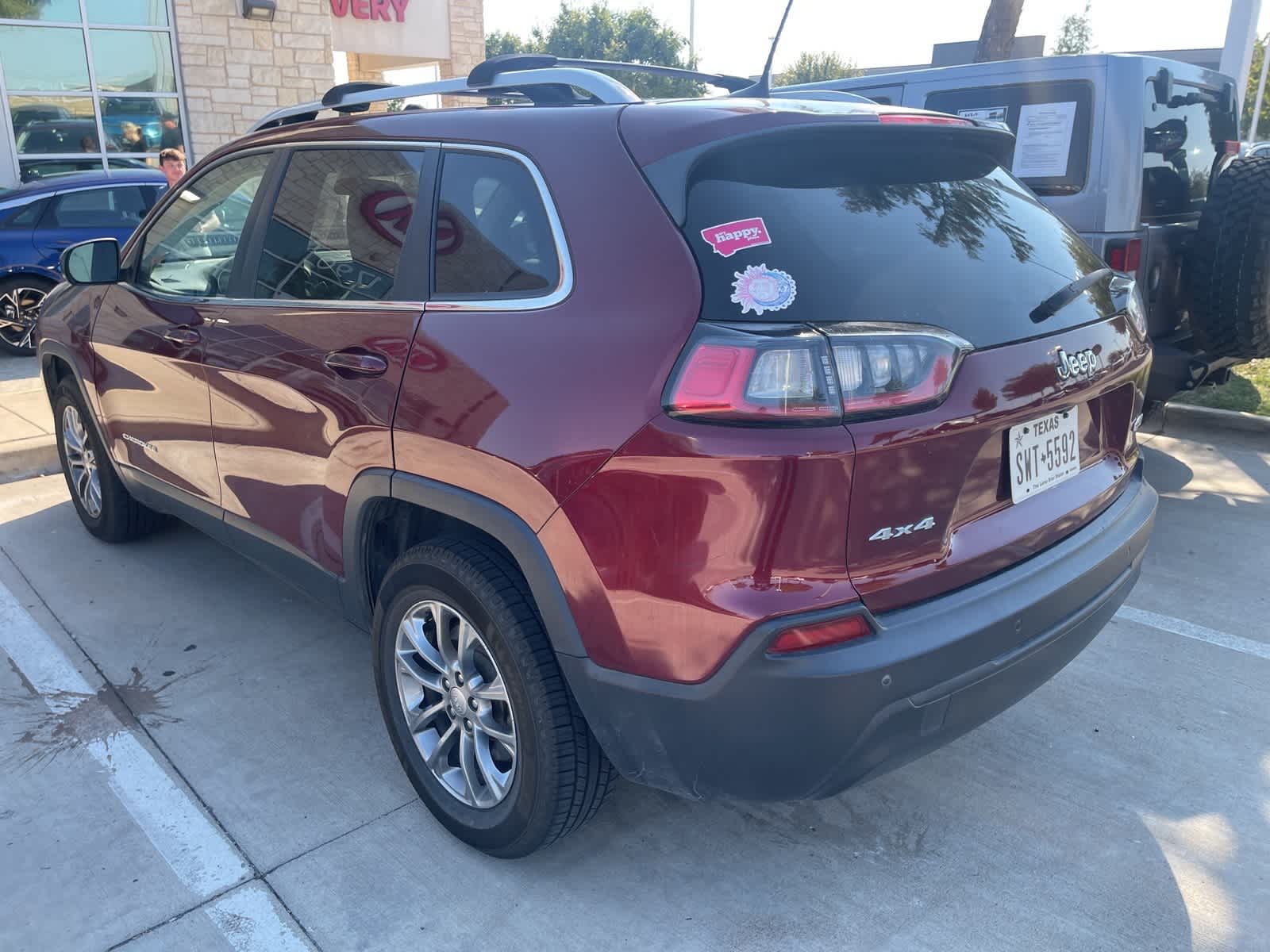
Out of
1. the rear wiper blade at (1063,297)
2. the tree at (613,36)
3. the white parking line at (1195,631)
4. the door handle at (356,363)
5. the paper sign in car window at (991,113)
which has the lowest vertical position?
the white parking line at (1195,631)

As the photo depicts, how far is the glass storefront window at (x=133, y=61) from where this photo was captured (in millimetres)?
13258

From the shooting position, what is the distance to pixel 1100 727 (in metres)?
3.26

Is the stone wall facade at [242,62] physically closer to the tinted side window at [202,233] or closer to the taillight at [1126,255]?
the tinted side window at [202,233]

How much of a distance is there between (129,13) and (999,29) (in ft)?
35.5

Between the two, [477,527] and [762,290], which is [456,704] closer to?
[477,527]

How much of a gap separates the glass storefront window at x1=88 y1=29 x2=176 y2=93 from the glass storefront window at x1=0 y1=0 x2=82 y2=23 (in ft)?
1.03

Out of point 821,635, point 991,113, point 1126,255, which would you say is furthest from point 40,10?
point 821,635

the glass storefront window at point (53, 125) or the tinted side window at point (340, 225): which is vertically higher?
the glass storefront window at point (53, 125)

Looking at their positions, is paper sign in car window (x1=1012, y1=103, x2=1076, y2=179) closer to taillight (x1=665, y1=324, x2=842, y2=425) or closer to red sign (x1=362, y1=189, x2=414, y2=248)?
red sign (x1=362, y1=189, x2=414, y2=248)

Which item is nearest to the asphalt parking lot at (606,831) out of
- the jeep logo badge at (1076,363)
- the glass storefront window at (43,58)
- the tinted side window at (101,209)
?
the jeep logo badge at (1076,363)

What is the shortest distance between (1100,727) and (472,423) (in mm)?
2270

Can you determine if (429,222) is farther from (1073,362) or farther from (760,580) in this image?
(1073,362)

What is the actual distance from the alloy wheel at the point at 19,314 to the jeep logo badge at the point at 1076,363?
901cm

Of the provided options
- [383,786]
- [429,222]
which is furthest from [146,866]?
[429,222]
